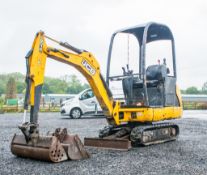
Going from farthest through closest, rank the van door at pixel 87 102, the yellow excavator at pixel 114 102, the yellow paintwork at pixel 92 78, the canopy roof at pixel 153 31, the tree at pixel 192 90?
1. the tree at pixel 192 90
2. the van door at pixel 87 102
3. the canopy roof at pixel 153 31
4. the yellow paintwork at pixel 92 78
5. the yellow excavator at pixel 114 102

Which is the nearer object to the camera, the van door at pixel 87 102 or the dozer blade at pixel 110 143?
the dozer blade at pixel 110 143

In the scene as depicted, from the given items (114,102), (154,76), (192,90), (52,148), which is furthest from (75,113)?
(192,90)

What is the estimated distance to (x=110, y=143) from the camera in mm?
8305

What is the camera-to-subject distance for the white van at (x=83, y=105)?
20.7 m

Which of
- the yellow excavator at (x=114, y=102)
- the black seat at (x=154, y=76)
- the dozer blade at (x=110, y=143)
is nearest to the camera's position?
the yellow excavator at (x=114, y=102)

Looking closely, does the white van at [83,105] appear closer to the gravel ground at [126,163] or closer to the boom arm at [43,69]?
the boom arm at [43,69]

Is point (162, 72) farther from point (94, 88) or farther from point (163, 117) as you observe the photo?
point (94, 88)

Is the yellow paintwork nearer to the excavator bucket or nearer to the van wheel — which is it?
the excavator bucket

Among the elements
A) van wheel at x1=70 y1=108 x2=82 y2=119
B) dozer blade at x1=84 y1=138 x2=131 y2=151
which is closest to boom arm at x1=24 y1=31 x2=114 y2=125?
dozer blade at x1=84 y1=138 x2=131 y2=151

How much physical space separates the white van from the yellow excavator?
424 inches

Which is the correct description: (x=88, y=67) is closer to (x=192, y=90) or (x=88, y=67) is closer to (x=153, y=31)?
(x=153, y=31)

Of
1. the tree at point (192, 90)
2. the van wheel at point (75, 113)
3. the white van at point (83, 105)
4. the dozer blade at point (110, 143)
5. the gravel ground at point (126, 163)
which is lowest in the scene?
the gravel ground at point (126, 163)

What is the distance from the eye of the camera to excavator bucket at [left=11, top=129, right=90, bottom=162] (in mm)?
6453

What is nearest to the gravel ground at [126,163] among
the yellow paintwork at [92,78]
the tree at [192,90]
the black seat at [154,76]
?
the yellow paintwork at [92,78]
